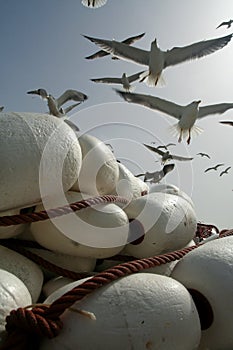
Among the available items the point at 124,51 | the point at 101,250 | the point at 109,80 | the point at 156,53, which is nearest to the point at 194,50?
the point at 156,53

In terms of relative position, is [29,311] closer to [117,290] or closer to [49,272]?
[117,290]

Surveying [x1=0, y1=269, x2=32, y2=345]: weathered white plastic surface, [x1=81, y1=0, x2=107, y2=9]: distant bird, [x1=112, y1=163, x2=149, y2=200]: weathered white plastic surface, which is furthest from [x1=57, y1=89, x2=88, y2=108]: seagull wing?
[x1=0, y1=269, x2=32, y2=345]: weathered white plastic surface

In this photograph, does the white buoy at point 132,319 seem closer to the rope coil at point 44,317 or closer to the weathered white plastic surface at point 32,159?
the rope coil at point 44,317

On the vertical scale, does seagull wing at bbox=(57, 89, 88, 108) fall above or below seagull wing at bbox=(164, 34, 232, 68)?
below

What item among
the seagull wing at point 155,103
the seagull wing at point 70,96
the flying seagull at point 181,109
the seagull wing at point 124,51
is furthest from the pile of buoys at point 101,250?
the seagull wing at point 70,96

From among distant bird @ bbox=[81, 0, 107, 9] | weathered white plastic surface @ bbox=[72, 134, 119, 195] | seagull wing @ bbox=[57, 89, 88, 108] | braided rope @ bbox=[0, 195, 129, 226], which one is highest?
distant bird @ bbox=[81, 0, 107, 9]

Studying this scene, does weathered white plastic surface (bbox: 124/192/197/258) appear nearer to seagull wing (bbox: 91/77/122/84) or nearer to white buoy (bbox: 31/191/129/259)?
white buoy (bbox: 31/191/129/259)

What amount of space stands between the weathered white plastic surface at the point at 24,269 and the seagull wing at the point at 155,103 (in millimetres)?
6476

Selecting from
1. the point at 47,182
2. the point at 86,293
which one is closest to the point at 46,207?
the point at 47,182

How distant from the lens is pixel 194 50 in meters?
8.09

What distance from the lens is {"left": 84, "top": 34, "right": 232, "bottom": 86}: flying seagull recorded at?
7977 mm

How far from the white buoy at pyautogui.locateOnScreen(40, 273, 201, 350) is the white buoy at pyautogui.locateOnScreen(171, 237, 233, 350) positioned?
0.32ft

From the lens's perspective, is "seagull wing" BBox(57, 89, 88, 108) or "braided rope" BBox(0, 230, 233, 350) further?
"seagull wing" BBox(57, 89, 88, 108)

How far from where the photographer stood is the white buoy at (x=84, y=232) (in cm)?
153
